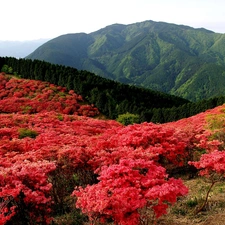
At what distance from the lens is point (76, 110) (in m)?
51.6

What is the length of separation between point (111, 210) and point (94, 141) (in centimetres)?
849

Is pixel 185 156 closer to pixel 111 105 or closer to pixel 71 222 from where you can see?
pixel 71 222

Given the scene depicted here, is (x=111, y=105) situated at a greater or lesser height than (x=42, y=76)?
lesser

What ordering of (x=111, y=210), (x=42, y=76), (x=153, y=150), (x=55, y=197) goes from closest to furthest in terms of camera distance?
(x=111, y=210)
(x=55, y=197)
(x=153, y=150)
(x=42, y=76)

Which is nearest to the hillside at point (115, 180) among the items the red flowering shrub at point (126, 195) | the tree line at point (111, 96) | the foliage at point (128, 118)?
the red flowering shrub at point (126, 195)

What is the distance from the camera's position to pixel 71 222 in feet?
35.8

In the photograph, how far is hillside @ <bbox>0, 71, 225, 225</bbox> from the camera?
27.5 feet

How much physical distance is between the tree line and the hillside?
3135 centimetres

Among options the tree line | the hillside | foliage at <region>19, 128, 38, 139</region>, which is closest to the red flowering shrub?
the hillside

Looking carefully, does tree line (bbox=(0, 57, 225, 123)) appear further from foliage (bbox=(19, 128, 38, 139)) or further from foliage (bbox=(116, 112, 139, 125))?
foliage (bbox=(19, 128, 38, 139))

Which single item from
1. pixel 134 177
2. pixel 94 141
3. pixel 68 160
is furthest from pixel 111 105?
pixel 134 177

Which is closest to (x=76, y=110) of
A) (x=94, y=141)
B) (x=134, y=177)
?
(x=94, y=141)

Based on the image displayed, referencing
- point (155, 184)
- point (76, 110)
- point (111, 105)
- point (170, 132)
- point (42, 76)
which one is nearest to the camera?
point (155, 184)

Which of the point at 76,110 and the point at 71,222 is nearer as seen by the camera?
the point at 71,222
